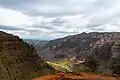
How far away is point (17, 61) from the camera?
66875 mm

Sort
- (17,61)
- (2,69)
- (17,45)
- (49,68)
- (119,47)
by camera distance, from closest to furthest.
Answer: (2,69), (17,61), (17,45), (49,68), (119,47)

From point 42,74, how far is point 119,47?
358 ft

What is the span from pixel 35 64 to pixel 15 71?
15.7m

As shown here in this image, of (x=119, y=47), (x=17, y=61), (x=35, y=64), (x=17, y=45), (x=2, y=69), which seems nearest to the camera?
(x=2, y=69)

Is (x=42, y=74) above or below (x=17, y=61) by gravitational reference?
below

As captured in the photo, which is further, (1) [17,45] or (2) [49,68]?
(2) [49,68]

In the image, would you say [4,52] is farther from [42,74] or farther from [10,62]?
[42,74]

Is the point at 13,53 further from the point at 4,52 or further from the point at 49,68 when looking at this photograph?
the point at 49,68

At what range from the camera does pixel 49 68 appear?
8600 cm

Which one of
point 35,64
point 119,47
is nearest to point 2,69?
point 35,64

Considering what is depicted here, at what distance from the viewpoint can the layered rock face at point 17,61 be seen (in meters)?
60.1

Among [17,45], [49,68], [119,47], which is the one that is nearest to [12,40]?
[17,45]

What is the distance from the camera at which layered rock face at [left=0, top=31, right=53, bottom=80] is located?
60.1 meters

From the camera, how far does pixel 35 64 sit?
77.6 metres
